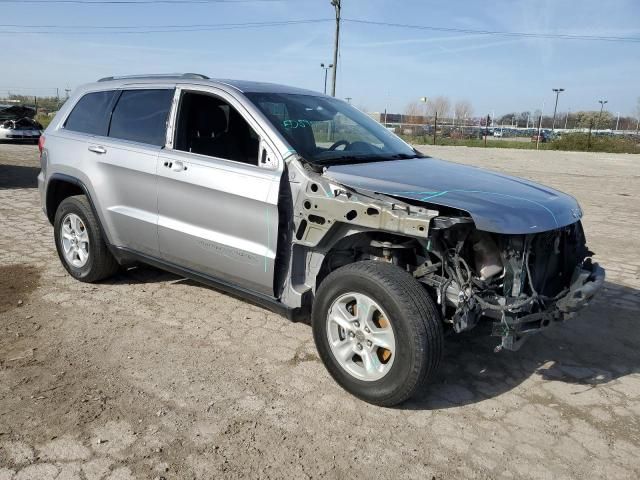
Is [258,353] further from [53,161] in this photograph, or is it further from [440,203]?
[53,161]

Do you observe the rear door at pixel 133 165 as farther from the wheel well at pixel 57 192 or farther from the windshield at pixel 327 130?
the windshield at pixel 327 130

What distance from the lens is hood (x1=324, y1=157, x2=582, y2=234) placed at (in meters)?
2.92

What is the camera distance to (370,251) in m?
3.49

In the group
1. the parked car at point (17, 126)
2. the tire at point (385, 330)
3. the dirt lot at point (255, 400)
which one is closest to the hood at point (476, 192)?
the tire at point (385, 330)

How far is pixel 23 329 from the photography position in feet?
13.6

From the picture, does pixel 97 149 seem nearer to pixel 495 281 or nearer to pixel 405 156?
pixel 405 156

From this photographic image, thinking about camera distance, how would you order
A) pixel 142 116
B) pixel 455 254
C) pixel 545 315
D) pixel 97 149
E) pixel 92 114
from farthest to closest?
pixel 92 114, pixel 97 149, pixel 142 116, pixel 545 315, pixel 455 254

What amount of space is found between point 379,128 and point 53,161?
2997mm

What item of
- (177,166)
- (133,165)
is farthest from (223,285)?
(133,165)

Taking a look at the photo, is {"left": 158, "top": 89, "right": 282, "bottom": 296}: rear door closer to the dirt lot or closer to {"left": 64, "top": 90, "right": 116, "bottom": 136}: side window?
the dirt lot

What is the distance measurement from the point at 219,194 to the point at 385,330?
149 cm

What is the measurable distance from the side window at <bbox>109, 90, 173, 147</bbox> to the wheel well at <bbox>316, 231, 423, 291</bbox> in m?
1.70

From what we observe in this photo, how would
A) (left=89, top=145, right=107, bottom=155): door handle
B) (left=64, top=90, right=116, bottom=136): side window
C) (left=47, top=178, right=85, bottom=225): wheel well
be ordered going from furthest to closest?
(left=47, top=178, right=85, bottom=225): wheel well → (left=64, top=90, right=116, bottom=136): side window → (left=89, top=145, right=107, bottom=155): door handle

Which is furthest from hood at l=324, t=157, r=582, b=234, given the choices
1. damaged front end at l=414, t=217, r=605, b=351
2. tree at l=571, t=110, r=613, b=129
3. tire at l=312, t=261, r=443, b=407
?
tree at l=571, t=110, r=613, b=129
